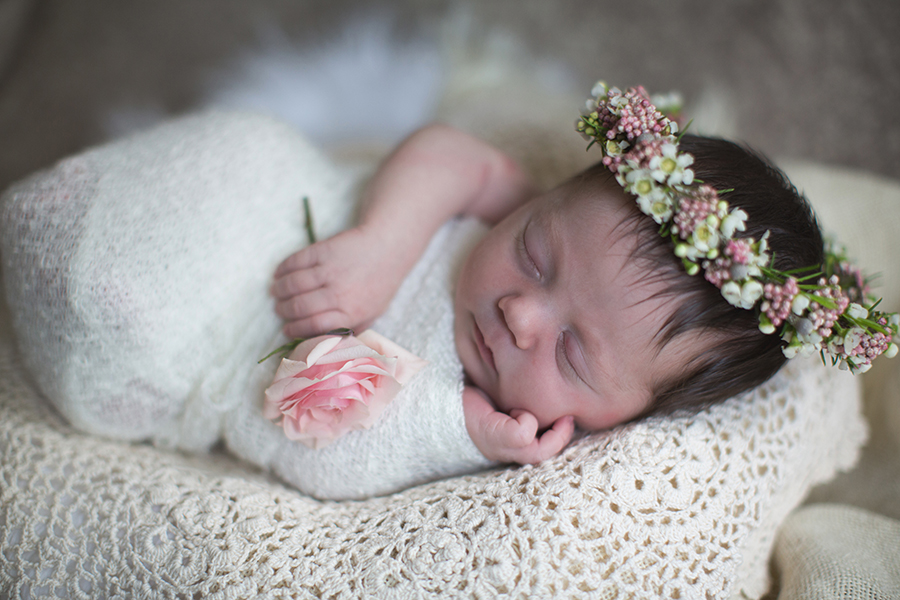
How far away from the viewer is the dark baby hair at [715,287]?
0.92m

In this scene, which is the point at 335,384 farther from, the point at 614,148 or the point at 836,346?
the point at 836,346

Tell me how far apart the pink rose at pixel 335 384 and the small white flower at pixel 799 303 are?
0.62 metres

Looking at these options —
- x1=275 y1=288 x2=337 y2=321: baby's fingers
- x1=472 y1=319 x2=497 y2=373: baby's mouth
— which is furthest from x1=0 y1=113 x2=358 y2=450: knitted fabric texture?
x1=472 y1=319 x2=497 y2=373: baby's mouth

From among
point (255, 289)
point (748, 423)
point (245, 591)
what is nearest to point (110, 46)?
point (255, 289)

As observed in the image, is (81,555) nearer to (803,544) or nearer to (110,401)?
(110,401)

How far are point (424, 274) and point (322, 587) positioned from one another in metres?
0.66

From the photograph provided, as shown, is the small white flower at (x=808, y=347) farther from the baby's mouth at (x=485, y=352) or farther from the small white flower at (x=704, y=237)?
the baby's mouth at (x=485, y=352)

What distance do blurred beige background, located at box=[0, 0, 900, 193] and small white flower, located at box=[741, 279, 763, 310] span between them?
1.21m

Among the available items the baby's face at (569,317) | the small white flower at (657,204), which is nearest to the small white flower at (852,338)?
the baby's face at (569,317)

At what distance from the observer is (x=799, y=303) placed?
0.84 m

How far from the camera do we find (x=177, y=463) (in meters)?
1.14

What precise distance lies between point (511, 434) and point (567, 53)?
1.95m

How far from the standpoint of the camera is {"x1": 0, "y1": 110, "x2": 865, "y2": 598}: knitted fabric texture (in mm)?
845

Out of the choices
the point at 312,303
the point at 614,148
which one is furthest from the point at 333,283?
the point at 614,148
